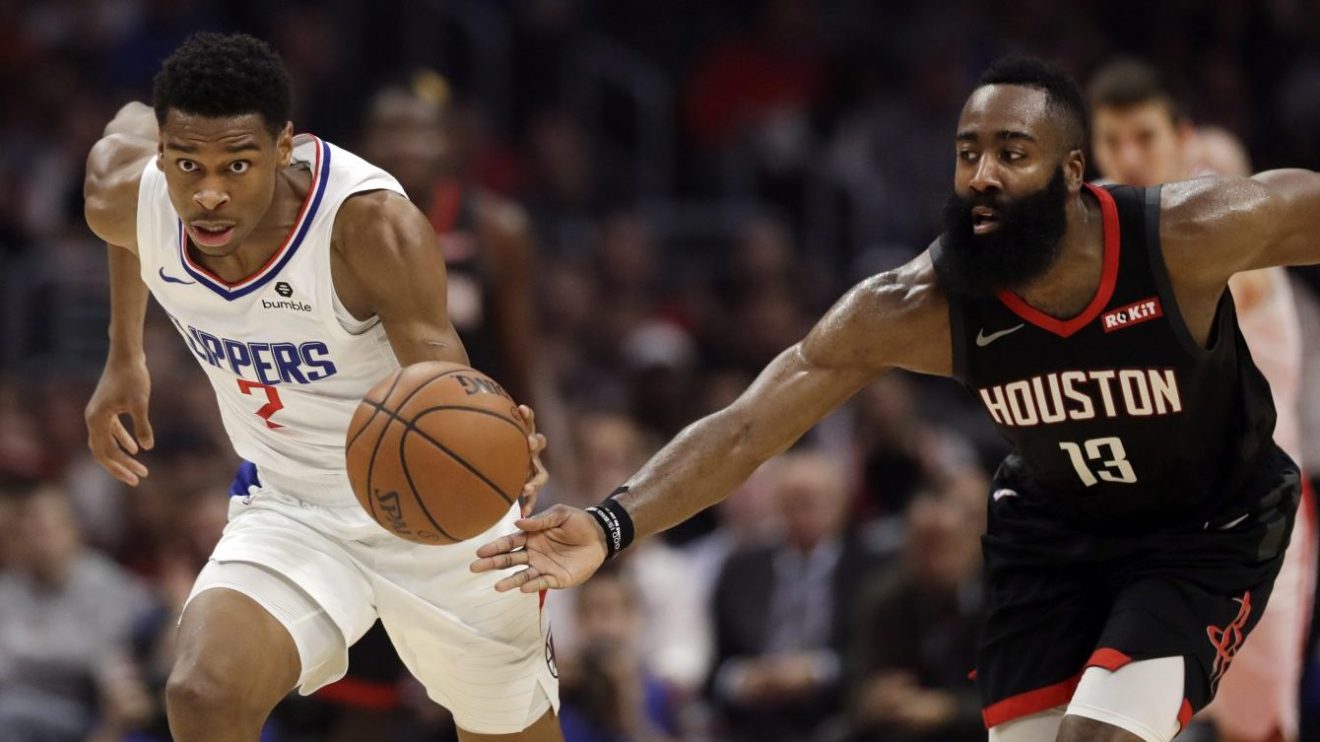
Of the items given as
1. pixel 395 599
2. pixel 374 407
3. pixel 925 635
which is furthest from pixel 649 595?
pixel 374 407

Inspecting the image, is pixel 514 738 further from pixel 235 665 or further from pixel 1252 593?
pixel 1252 593

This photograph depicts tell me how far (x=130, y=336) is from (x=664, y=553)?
14.4 ft

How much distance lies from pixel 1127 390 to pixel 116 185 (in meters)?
2.82

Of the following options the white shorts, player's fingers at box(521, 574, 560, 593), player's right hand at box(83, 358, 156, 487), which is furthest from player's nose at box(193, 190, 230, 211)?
player's fingers at box(521, 574, 560, 593)

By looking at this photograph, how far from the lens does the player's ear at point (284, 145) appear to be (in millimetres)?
4883

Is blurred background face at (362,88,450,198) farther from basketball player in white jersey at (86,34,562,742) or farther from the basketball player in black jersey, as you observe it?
the basketball player in black jersey

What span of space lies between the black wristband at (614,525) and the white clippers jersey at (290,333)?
2.45 feet

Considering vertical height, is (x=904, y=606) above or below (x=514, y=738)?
below

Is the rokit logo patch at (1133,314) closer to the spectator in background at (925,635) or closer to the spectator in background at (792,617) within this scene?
the spectator in background at (925,635)

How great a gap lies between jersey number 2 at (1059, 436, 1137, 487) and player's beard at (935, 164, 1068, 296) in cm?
45

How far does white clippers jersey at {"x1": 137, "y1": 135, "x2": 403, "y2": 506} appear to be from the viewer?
4859mm

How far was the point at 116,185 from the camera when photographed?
17.1 ft

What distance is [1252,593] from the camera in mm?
4758

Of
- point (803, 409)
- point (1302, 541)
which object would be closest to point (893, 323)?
point (803, 409)
